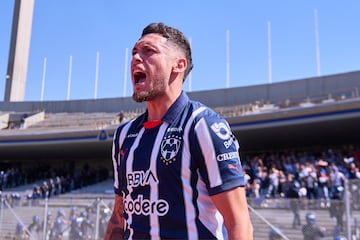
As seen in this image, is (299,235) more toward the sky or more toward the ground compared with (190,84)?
more toward the ground

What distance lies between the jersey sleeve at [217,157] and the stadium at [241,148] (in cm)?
617

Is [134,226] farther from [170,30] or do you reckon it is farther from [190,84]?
[190,84]

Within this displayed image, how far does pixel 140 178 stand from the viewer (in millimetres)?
1871

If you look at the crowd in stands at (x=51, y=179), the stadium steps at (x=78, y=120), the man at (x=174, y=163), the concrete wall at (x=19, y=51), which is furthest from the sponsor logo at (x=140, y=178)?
the concrete wall at (x=19, y=51)

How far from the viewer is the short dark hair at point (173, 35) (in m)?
2.02

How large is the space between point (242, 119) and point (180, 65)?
16302 mm

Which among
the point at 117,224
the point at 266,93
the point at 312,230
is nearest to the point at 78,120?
the point at 266,93

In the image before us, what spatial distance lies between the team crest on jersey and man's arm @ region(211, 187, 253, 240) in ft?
0.83

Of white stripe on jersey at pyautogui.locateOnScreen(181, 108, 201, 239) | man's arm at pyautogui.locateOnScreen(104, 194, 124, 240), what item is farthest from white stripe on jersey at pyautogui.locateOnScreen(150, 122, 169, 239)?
man's arm at pyautogui.locateOnScreen(104, 194, 124, 240)

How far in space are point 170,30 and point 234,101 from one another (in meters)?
23.4

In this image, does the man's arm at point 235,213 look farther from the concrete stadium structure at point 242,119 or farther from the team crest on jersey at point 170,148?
the concrete stadium structure at point 242,119

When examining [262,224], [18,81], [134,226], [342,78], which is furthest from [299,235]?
[18,81]

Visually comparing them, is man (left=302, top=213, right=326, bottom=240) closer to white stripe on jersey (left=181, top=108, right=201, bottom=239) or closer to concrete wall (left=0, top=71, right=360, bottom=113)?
white stripe on jersey (left=181, top=108, right=201, bottom=239)

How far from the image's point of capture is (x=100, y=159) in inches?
1124
